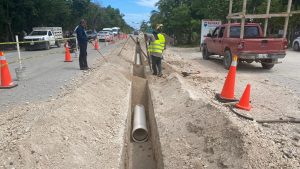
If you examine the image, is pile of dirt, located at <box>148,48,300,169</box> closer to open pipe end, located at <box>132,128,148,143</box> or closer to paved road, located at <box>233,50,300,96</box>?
open pipe end, located at <box>132,128,148,143</box>

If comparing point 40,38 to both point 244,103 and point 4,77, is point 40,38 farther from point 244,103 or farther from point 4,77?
point 244,103

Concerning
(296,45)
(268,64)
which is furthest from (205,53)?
(296,45)

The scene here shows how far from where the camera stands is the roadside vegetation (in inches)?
940

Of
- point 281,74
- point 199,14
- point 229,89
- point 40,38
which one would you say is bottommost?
point 281,74

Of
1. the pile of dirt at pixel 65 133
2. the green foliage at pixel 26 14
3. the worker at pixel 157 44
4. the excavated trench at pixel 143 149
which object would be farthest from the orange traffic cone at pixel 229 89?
the green foliage at pixel 26 14

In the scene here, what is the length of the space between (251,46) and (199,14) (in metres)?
20.3

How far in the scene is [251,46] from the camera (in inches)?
428

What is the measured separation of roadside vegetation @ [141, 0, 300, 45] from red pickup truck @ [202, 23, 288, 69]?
18.3 feet

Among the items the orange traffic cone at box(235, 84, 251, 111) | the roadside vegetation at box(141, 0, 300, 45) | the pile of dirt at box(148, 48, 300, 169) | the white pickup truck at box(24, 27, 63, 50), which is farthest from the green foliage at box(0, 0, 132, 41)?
the orange traffic cone at box(235, 84, 251, 111)

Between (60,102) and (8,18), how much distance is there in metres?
25.8

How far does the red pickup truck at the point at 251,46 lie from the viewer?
10.9 meters

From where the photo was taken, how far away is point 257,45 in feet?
35.7

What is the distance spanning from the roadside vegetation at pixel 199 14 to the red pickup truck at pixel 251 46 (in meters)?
5.58

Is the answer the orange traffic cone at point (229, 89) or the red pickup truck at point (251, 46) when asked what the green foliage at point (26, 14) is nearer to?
the red pickup truck at point (251, 46)
